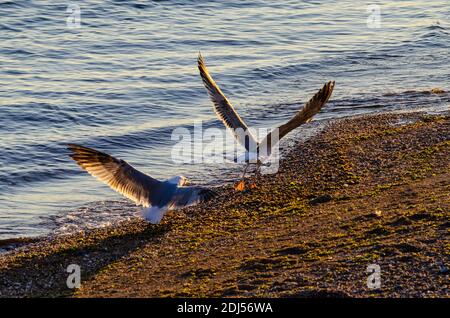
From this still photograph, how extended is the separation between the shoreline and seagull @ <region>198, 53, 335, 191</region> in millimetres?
482

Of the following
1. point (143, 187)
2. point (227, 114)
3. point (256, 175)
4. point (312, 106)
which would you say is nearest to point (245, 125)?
point (227, 114)

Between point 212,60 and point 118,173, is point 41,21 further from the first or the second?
point 118,173

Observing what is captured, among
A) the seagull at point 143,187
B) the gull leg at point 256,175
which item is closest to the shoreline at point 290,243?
the gull leg at point 256,175

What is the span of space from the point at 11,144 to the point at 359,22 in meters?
13.9

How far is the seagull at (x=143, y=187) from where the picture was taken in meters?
9.05

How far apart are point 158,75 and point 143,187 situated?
29.9 feet

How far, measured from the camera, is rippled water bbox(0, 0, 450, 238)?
1221cm

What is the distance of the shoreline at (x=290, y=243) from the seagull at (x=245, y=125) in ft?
1.58

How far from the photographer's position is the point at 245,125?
10969 mm

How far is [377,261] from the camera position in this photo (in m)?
7.20

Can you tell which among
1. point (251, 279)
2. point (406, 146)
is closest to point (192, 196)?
point (251, 279)

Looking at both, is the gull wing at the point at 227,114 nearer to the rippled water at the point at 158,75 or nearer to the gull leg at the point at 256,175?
the gull leg at the point at 256,175

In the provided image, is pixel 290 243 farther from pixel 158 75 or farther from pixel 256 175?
pixel 158 75
